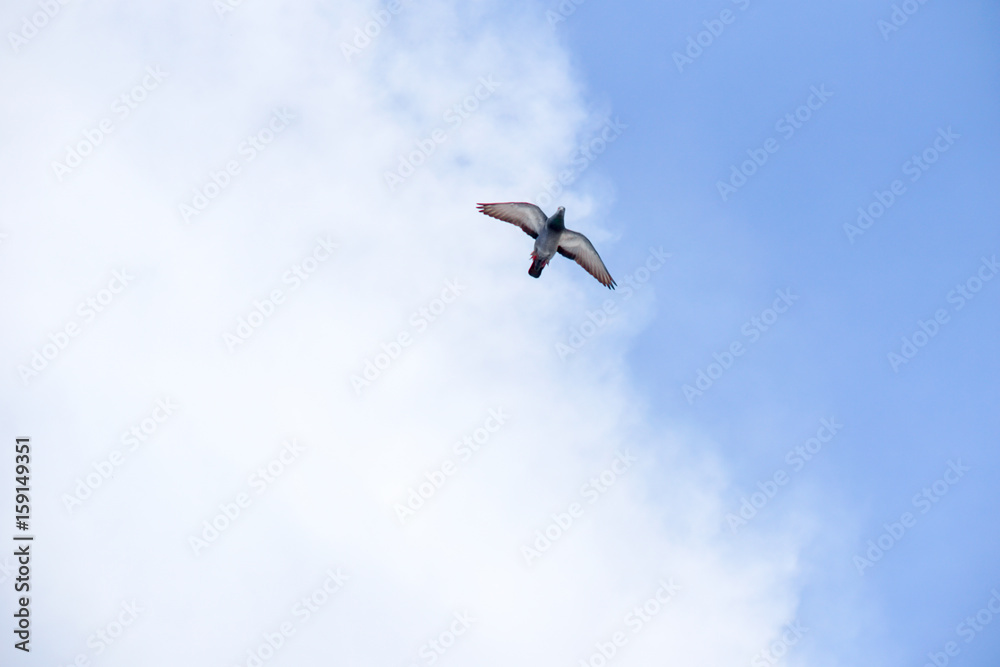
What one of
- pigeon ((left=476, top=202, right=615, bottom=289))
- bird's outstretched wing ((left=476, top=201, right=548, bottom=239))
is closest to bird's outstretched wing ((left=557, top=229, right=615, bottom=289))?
pigeon ((left=476, top=202, right=615, bottom=289))

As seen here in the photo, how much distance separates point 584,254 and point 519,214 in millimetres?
3715

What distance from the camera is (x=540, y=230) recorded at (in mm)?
33688

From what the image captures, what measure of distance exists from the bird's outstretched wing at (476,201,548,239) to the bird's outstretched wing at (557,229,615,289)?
1163 mm

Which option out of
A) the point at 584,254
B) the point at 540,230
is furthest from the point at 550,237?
the point at 584,254

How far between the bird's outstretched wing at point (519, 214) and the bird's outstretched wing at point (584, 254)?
1163 mm

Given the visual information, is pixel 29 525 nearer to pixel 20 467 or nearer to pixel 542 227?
pixel 20 467

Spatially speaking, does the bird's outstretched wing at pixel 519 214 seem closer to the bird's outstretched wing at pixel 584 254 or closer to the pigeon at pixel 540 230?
the pigeon at pixel 540 230

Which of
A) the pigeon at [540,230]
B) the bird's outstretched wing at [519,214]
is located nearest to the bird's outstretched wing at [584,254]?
the pigeon at [540,230]

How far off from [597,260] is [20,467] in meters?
28.1

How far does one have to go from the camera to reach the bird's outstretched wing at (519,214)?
3319 centimetres

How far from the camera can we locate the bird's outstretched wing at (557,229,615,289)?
34.2 metres

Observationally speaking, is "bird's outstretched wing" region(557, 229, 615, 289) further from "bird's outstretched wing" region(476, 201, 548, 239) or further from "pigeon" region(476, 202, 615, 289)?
"bird's outstretched wing" region(476, 201, 548, 239)

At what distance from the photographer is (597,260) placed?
35.3m

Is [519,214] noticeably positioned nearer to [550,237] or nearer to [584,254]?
[550,237]
